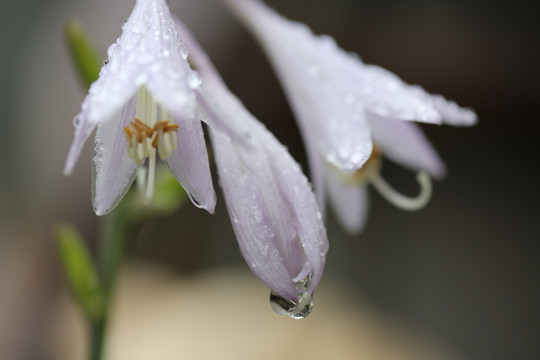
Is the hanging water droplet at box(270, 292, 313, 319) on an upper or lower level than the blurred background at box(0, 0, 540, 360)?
upper

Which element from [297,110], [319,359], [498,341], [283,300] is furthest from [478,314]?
[283,300]

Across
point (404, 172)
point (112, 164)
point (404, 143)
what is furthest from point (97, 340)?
point (404, 172)

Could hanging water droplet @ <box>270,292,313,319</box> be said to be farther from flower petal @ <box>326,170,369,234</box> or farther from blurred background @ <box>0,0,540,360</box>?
blurred background @ <box>0,0,540,360</box>

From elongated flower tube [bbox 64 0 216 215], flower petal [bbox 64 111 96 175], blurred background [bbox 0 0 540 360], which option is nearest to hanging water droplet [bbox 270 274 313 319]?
elongated flower tube [bbox 64 0 216 215]

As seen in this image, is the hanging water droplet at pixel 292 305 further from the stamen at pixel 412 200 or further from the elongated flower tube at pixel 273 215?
the stamen at pixel 412 200

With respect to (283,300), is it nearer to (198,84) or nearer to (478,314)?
(198,84)

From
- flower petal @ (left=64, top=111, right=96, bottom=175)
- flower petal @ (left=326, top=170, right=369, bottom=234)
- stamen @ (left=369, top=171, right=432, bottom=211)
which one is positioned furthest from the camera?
flower petal @ (left=326, top=170, right=369, bottom=234)
